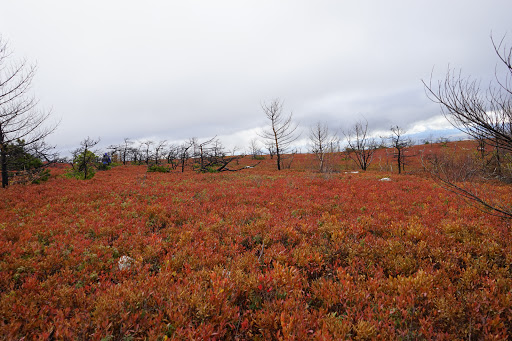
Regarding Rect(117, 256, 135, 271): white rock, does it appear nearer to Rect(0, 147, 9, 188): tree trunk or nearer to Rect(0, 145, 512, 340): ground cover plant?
Rect(0, 145, 512, 340): ground cover plant

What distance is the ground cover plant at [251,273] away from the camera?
3.06 metres

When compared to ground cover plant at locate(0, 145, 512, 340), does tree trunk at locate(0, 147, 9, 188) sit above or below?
above

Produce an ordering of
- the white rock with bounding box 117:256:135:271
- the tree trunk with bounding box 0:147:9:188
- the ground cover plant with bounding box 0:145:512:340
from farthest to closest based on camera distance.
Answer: the tree trunk with bounding box 0:147:9:188 → the white rock with bounding box 117:256:135:271 → the ground cover plant with bounding box 0:145:512:340

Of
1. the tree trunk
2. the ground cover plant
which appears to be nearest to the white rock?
the ground cover plant

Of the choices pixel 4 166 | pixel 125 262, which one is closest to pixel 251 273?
pixel 125 262

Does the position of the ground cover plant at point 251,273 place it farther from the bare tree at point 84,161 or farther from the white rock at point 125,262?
the bare tree at point 84,161

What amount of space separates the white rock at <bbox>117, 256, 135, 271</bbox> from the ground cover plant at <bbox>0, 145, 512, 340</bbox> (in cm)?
16

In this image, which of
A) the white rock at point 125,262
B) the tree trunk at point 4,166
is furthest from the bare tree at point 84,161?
the white rock at point 125,262

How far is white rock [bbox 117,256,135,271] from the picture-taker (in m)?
4.64

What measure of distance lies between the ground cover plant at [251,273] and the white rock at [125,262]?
16 cm

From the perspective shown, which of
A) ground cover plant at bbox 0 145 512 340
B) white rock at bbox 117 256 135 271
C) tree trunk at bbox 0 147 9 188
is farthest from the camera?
tree trunk at bbox 0 147 9 188

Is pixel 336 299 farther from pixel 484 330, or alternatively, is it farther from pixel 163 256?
pixel 163 256

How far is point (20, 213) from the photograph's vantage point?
7.79 m

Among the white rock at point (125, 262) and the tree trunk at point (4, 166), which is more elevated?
the tree trunk at point (4, 166)
